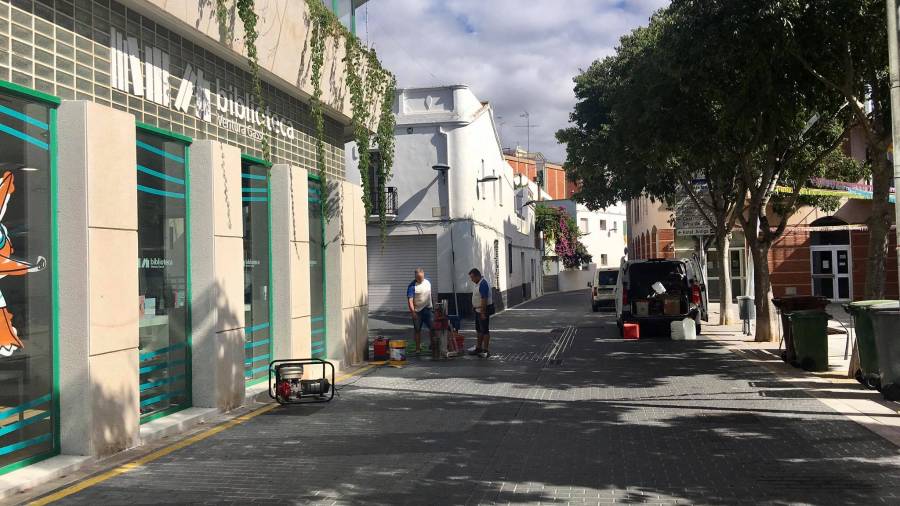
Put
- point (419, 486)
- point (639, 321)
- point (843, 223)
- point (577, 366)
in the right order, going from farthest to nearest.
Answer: point (843, 223) < point (639, 321) < point (577, 366) < point (419, 486)

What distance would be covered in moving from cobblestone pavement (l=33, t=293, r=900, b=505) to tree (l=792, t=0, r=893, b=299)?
8.59 ft

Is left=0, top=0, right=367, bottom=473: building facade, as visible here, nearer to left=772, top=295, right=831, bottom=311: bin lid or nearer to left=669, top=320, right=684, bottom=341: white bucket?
left=772, top=295, right=831, bottom=311: bin lid

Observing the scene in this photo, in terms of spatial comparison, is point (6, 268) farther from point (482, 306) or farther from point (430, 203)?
point (430, 203)

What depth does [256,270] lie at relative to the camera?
10867 mm

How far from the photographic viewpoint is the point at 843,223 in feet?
105

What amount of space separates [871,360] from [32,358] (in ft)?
30.3

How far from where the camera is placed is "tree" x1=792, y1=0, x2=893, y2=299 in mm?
11164

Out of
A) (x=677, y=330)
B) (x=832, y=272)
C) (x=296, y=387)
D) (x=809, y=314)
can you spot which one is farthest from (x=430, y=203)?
(x=296, y=387)

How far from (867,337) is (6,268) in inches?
374

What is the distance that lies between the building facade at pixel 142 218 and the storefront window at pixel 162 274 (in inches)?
0.8

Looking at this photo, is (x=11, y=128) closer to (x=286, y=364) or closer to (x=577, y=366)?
(x=286, y=364)

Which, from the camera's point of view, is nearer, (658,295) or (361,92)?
(361,92)

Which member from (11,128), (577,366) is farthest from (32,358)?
(577,366)

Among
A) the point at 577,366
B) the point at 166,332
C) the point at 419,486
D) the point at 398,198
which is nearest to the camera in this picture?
the point at 419,486
